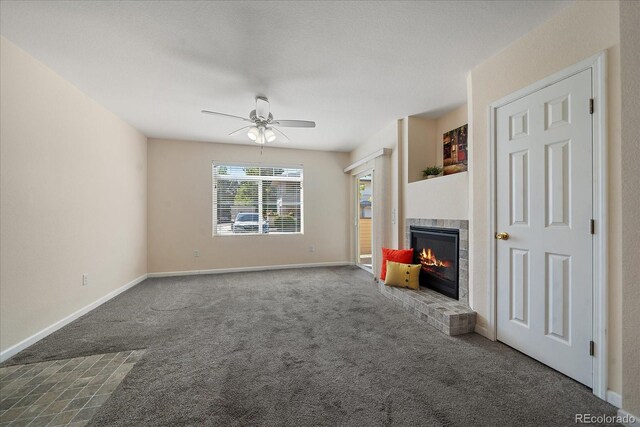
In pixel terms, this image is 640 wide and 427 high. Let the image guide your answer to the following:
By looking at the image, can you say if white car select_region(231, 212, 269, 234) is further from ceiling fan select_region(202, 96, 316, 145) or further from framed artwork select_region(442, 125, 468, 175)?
framed artwork select_region(442, 125, 468, 175)

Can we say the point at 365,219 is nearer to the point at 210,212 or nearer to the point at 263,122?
the point at 210,212

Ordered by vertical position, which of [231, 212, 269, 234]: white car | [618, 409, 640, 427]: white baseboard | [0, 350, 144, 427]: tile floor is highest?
[231, 212, 269, 234]: white car

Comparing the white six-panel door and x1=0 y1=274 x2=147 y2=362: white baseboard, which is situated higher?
the white six-panel door

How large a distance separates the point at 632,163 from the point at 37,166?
4491mm

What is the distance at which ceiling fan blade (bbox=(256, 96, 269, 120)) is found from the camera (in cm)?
299

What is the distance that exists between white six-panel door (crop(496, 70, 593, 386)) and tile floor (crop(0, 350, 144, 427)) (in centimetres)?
305

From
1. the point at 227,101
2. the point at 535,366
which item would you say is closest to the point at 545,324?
the point at 535,366

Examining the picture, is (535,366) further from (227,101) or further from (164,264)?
(164,264)

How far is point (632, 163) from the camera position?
139 centimetres

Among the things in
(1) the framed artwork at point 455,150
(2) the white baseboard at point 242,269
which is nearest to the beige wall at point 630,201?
(1) the framed artwork at point 455,150

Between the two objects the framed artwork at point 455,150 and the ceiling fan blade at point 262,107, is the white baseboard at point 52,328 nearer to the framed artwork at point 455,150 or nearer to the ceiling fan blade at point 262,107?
the ceiling fan blade at point 262,107

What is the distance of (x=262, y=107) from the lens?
9.97 ft

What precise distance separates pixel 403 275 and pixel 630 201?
2232 millimetres

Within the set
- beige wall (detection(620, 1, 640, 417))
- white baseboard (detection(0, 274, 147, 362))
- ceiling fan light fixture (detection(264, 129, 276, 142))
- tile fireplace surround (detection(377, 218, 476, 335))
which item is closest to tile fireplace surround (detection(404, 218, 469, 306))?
tile fireplace surround (detection(377, 218, 476, 335))
